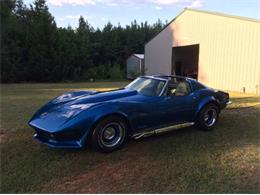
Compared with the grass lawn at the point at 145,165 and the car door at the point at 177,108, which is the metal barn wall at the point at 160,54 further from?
the grass lawn at the point at 145,165

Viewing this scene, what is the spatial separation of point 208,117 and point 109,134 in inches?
100

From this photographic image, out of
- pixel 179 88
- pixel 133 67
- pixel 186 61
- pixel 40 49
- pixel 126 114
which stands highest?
pixel 40 49

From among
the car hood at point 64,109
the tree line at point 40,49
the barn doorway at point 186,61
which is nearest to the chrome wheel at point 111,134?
the car hood at point 64,109

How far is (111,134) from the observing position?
4.70 metres

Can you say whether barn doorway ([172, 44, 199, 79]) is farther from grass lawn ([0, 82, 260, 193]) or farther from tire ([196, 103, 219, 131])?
grass lawn ([0, 82, 260, 193])

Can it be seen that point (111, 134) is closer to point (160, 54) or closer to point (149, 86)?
point (149, 86)

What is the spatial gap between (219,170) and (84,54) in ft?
77.9

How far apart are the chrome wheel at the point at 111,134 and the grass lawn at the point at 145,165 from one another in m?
0.20

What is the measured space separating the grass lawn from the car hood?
0.51 meters

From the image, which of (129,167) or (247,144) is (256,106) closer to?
(247,144)

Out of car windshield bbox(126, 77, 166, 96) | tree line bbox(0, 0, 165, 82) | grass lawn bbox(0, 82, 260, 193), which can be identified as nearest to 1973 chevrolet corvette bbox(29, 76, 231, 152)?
car windshield bbox(126, 77, 166, 96)

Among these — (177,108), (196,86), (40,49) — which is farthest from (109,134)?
(40,49)

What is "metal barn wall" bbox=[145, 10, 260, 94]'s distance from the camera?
13.8 m

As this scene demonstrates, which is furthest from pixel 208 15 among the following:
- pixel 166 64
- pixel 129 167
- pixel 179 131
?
pixel 129 167
